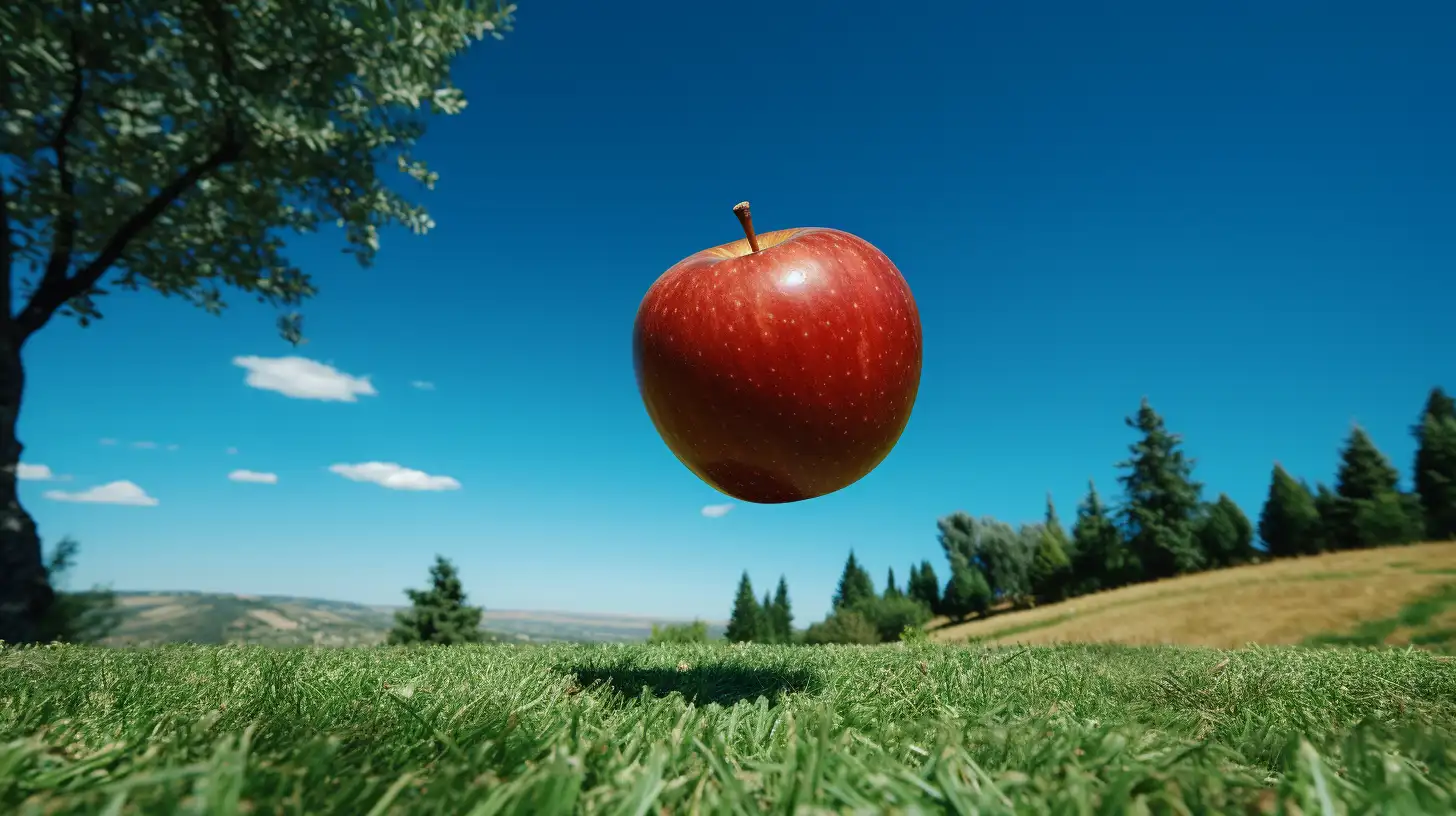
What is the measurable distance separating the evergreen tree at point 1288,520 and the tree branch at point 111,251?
197 ft

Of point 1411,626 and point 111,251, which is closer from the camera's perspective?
point 111,251

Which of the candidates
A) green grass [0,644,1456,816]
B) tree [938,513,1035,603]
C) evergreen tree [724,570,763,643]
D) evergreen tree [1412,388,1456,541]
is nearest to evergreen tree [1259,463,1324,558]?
evergreen tree [1412,388,1456,541]

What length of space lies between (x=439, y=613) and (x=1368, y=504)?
181 ft

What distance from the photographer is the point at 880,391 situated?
2592 millimetres

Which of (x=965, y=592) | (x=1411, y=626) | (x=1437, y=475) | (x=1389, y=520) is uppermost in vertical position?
(x=1437, y=475)

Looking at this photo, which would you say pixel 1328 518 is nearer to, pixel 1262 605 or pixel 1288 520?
pixel 1288 520

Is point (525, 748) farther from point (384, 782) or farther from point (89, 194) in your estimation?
point (89, 194)

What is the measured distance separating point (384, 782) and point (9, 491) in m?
11.1

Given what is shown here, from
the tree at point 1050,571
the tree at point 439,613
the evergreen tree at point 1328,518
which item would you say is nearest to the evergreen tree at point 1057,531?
the tree at point 1050,571

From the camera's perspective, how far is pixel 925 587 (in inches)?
2165

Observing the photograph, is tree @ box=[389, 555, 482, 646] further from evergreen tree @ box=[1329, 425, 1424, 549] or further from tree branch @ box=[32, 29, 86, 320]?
evergreen tree @ box=[1329, 425, 1424, 549]

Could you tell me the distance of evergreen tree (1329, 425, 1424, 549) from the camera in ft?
138

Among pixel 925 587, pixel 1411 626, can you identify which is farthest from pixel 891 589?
pixel 1411 626

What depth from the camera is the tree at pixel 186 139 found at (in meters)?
8.07
